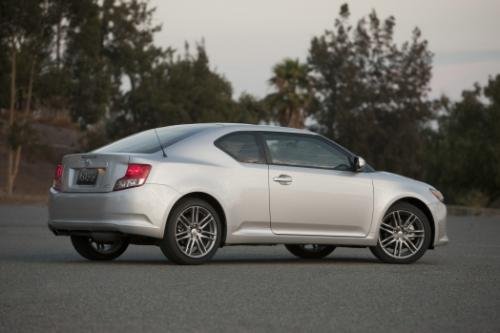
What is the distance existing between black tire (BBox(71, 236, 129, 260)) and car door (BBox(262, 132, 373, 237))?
187 cm

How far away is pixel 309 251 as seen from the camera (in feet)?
47.0

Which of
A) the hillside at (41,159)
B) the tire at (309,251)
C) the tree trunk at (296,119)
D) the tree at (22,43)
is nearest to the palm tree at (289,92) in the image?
the tree trunk at (296,119)

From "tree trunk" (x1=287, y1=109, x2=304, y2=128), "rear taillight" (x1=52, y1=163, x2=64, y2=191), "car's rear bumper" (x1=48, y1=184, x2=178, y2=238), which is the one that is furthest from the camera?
"tree trunk" (x1=287, y1=109, x2=304, y2=128)

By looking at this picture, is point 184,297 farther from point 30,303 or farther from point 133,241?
point 133,241

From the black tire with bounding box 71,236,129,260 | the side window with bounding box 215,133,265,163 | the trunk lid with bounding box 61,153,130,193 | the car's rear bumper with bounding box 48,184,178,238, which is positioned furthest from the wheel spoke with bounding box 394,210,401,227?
the trunk lid with bounding box 61,153,130,193

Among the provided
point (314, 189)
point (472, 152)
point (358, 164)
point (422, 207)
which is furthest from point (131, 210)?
point (472, 152)

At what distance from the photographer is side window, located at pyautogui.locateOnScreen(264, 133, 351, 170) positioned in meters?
13.1

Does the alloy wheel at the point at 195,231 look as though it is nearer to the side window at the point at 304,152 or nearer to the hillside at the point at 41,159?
the side window at the point at 304,152

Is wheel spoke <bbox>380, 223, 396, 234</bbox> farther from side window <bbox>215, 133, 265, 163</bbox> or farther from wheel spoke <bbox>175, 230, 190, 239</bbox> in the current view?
wheel spoke <bbox>175, 230, 190, 239</bbox>

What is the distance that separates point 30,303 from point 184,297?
4.12ft

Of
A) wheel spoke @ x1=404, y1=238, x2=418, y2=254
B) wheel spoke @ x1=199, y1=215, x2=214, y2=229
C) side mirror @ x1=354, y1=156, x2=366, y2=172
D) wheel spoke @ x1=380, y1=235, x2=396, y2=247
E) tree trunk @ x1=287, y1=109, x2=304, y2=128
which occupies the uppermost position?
tree trunk @ x1=287, y1=109, x2=304, y2=128

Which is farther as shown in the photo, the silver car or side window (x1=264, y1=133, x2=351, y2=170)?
side window (x1=264, y1=133, x2=351, y2=170)

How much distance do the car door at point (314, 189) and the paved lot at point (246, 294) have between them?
460 millimetres

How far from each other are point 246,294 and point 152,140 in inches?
144
